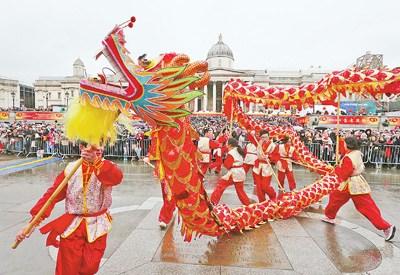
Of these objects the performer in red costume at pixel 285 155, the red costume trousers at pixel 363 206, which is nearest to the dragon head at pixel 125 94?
the red costume trousers at pixel 363 206

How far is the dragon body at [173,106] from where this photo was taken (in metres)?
2.79

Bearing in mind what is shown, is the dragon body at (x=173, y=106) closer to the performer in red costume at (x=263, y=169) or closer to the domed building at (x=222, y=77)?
the performer in red costume at (x=263, y=169)

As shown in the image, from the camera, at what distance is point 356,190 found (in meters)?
4.93

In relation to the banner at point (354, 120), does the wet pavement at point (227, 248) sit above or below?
below

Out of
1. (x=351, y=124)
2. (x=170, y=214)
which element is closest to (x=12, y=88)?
(x=351, y=124)

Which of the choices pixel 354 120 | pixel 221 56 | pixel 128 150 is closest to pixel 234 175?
pixel 128 150

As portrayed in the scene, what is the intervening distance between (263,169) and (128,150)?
852 cm

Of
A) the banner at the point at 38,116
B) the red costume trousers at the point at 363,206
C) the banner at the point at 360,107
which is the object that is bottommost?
the red costume trousers at the point at 363,206

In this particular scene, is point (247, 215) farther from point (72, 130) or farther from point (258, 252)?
point (72, 130)

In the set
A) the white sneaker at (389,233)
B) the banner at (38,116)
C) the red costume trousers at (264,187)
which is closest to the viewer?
the white sneaker at (389,233)

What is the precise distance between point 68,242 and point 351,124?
2039 cm

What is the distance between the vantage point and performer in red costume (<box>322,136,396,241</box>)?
15.6 ft

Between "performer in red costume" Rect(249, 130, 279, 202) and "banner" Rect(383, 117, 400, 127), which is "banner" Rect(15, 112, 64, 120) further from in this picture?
"banner" Rect(383, 117, 400, 127)

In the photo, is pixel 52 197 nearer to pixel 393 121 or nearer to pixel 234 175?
pixel 234 175
